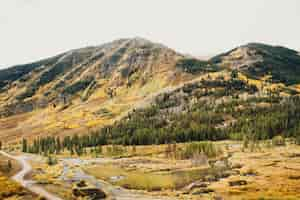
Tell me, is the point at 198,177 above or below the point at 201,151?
below

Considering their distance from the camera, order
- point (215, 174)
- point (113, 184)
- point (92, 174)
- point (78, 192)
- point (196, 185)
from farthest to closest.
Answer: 1. point (92, 174)
2. point (215, 174)
3. point (113, 184)
4. point (196, 185)
5. point (78, 192)

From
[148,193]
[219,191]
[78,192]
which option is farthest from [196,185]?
[78,192]

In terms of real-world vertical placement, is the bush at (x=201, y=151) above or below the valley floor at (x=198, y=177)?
above

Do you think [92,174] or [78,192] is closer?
[78,192]

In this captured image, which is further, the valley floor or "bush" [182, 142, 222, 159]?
"bush" [182, 142, 222, 159]

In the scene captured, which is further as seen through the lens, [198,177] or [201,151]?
[201,151]

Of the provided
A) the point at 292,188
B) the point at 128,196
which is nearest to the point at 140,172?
the point at 128,196

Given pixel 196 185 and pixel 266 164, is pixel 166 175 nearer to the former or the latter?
pixel 196 185

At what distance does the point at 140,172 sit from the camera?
5463 inches

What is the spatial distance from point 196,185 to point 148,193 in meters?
16.5

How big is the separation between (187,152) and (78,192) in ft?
363

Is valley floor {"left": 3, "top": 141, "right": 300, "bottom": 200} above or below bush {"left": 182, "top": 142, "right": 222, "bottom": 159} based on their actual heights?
below

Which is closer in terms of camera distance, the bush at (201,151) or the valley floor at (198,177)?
the valley floor at (198,177)

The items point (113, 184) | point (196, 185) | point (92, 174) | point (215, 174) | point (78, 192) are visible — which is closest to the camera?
point (78, 192)
